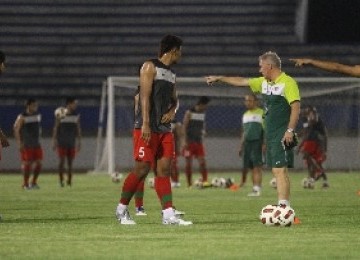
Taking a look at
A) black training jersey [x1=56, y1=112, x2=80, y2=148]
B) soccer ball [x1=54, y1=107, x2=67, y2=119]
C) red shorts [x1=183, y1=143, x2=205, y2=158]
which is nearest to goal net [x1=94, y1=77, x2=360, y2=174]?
red shorts [x1=183, y1=143, x2=205, y2=158]

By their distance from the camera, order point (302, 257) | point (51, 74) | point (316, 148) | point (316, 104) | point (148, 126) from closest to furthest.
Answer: point (302, 257)
point (148, 126)
point (316, 148)
point (316, 104)
point (51, 74)

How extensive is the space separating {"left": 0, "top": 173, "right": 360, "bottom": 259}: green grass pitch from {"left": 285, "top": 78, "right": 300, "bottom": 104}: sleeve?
4.99 ft

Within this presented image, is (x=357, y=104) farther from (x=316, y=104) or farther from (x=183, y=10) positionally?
(x=183, y=10)

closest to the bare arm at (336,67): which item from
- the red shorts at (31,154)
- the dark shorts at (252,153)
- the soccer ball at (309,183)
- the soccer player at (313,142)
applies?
the dark shorts at (252,153)

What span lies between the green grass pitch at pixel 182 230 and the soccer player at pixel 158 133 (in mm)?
359

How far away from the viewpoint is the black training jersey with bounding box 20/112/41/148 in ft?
88.1

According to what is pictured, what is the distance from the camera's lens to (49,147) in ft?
119

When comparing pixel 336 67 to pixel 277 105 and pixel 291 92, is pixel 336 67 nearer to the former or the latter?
pixel 291 92

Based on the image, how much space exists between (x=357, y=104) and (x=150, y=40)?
31.0ft

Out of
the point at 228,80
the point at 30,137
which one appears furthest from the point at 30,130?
the point at 228,80

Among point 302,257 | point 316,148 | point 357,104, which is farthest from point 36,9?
point 302,257

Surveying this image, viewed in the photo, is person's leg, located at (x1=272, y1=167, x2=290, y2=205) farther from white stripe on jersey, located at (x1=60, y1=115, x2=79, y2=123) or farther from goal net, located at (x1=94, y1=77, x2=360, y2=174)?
goal net, located at (x1=94, y1=77, x2=360, y2=174)

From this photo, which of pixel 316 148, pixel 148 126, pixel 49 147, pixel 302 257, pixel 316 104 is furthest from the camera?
pixel 49 147

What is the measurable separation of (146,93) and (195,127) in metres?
14.8
